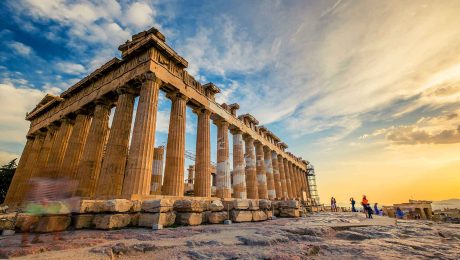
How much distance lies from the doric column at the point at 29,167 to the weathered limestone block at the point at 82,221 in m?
18.8

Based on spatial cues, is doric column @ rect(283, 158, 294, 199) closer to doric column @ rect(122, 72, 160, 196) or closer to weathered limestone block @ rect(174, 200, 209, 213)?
doric column @ rect(122, 72, 160, 196)

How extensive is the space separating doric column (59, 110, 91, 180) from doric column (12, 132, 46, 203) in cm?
854

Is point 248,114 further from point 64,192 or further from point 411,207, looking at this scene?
point 411,207

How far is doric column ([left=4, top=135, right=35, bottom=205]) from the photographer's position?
757 inches

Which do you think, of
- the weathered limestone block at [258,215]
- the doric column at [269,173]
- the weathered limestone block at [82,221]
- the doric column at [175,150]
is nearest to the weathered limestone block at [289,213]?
the weathered limestone block at [258,215]

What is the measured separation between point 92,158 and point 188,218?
9.77 metres

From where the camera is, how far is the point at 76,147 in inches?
590

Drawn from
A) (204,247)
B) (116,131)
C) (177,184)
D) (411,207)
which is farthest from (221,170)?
(411,207)

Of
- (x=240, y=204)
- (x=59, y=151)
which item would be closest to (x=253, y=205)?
(x=240, y=204)

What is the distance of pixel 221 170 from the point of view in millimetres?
17406

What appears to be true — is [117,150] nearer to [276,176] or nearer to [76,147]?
[76,147]

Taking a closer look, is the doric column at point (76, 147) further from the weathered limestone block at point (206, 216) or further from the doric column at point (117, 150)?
the weathered limestone block at point (206, 216)

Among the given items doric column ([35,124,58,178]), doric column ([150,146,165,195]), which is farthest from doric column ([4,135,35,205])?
doric column ([150,146,165,195])

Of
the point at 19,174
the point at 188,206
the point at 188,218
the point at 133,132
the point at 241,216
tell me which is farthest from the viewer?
the point at 19,174
